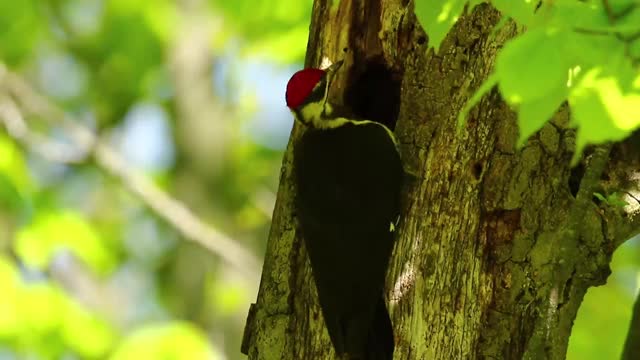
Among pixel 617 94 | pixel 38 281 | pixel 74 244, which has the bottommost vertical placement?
pixel 617 94

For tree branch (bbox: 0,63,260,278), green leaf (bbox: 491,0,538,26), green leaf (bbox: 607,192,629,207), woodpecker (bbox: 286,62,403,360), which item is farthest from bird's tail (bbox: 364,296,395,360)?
tree branch (bbox: 0,63,260,278)

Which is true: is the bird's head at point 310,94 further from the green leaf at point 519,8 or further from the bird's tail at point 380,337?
the green leaf at point 519,8

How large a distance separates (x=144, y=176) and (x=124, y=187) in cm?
88

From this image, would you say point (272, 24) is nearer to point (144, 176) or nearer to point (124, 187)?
point (124, 187)

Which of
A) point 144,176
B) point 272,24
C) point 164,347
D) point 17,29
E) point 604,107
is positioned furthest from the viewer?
point 144,176

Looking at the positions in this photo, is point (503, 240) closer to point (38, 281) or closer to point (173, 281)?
point (38, 281)

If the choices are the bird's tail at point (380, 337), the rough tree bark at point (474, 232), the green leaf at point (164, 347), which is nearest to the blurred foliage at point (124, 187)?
the green leaf at point (164, 347)

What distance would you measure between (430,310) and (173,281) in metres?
3.34

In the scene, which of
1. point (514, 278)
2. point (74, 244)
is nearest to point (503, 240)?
point (514, 278)

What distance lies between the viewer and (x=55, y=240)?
4152 millimetres

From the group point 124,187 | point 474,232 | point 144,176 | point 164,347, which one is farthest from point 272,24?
point 474,232

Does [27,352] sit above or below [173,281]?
below

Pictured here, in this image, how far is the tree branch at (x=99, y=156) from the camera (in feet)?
14.5

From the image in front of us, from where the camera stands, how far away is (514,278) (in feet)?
6.64
